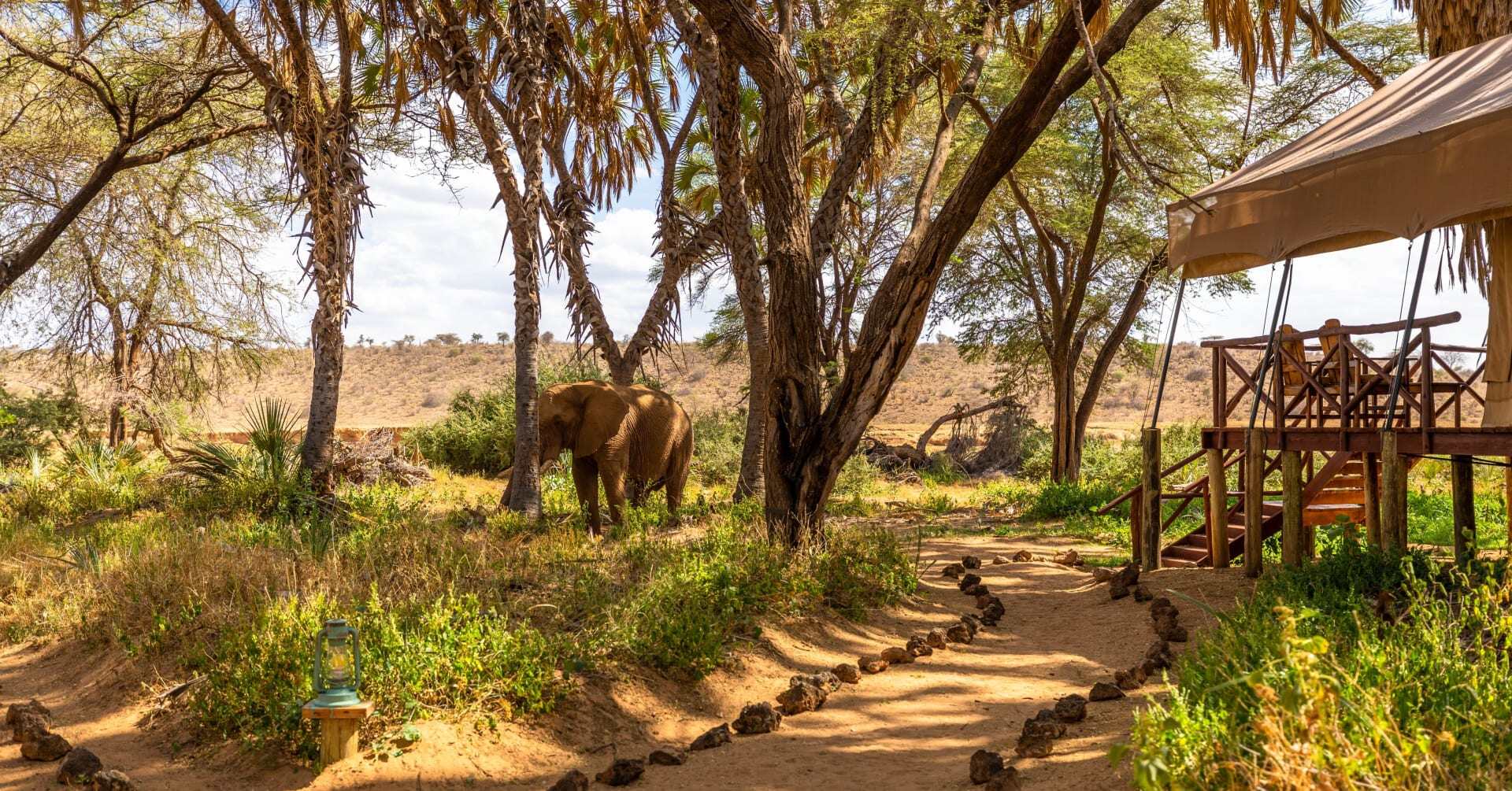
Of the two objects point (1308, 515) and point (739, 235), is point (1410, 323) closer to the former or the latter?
point (1308, 515)

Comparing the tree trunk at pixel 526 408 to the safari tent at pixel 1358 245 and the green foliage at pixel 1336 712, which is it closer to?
the safari tent at pixel 1358 245

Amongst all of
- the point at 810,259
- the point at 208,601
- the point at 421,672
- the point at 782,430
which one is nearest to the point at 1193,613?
the point at 782,430

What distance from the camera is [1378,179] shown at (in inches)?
304

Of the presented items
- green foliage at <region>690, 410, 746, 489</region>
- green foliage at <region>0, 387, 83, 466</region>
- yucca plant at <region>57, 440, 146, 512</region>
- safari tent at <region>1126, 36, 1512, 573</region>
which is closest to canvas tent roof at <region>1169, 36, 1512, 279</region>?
safari tent at <region>1126, 36, 1512, 573</region>

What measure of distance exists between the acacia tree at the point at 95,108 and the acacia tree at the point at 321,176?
102 inches

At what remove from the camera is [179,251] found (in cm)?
1877

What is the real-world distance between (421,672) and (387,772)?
2.04 ft

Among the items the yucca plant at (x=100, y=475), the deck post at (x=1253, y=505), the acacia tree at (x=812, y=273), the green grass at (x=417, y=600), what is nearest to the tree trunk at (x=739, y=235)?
the acacia tree at (x=812, y=273)

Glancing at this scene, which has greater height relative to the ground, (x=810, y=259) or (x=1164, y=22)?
(x=1164, y=22)

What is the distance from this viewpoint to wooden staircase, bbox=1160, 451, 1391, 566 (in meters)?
10.3

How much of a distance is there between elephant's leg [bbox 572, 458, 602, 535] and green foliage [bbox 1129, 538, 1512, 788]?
7.59 meters

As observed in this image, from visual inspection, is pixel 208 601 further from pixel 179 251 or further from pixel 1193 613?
pixel 179 251

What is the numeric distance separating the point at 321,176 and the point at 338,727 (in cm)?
953

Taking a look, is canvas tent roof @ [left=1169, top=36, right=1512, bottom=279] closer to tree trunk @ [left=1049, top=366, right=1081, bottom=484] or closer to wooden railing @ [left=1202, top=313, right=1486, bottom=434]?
wooden railing @ [left=1202, top=313, right=1486, bottom=434]
